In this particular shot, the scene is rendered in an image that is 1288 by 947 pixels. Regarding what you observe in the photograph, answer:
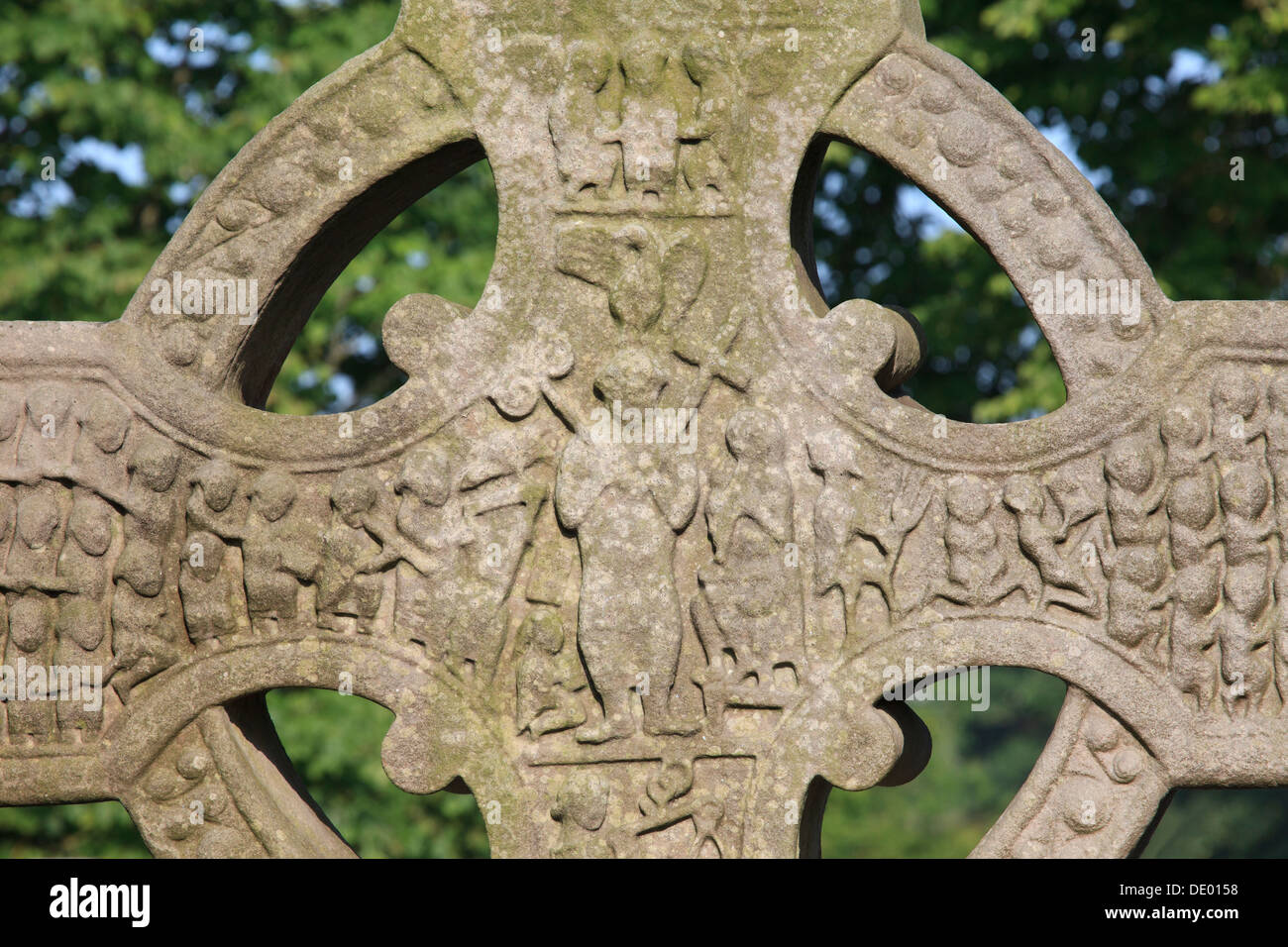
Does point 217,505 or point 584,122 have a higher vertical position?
point 584,122

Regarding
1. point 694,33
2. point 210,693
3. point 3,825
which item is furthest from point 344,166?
point 3,825

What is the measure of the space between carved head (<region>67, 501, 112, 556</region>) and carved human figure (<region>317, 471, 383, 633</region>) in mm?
533

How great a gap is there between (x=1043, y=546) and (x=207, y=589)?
6.40 feet

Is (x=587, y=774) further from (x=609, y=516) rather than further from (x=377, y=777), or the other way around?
(x=377, y=777)

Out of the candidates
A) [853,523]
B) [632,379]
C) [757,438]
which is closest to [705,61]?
[632,379]

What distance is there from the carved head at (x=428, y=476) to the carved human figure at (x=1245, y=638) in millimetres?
1761

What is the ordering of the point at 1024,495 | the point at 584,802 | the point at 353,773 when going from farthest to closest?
1. the point at 353,773
2. the point at 584,802
3. the point at 1024,495

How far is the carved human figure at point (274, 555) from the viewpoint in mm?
3588

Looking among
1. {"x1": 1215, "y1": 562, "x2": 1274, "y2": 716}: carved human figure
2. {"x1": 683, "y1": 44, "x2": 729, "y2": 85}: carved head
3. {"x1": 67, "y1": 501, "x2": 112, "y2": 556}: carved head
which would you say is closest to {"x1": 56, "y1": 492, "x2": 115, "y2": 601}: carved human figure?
{"x1": 67, "y1": 501, "x2": 112, "y2": 556}: carved head

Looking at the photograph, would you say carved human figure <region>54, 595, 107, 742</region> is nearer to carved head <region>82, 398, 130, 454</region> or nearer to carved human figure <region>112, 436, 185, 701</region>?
carved human figure <region>112, 436, 185, 701</region>

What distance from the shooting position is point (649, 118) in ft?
11.5

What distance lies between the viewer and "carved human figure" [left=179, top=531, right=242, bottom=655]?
361cm

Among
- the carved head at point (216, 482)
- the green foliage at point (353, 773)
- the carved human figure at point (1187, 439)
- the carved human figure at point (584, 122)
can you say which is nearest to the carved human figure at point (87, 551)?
the carved head at point (216, 482)

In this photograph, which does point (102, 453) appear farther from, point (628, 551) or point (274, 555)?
point (628, 551)
